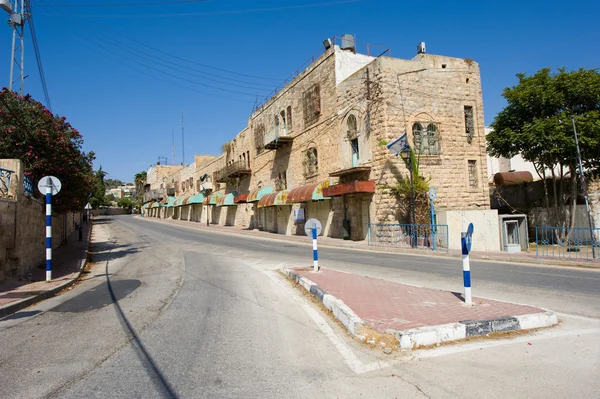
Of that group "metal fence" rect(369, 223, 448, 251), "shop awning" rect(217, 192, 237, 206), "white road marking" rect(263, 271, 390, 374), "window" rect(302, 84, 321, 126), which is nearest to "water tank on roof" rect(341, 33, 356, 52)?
"window" rect(302, 84, 321, 126)

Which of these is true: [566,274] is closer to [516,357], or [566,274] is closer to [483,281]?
[483,281]

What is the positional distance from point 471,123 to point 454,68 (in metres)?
3.52

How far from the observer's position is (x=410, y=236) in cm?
2009

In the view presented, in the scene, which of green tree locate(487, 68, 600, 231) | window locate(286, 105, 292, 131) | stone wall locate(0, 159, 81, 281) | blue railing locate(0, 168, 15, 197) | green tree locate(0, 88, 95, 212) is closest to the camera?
stone wall locate(0, 159, 81, 281)

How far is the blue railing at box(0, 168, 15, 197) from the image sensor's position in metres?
9.71

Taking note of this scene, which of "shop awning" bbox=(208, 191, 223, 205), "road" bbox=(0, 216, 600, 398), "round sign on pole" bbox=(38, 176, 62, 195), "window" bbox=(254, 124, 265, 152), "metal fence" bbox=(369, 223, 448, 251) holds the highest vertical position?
"window" bbox=(254, 124, 265, 152)

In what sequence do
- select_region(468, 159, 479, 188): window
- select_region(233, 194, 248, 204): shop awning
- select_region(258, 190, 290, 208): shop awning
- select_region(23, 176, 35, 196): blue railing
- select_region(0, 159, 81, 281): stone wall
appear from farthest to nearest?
select_region(233, 194, 248, 204): shop awning < select_region(258, 190, 290, 208): shop awning < select_region(468, 159, 479, 188): window < select_region(23, 176, 35, 196): blue railing < select_region(0, 159, 81, 281): stone wall

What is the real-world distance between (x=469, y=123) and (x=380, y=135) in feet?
20.9

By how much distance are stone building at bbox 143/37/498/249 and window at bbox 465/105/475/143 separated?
2.2 inches

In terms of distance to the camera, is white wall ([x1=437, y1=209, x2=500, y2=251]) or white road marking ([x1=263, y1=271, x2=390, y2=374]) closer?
white road marking ([x1=263, y1=271, x2=390, y2=374])

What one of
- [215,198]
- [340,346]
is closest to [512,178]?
[340,346]

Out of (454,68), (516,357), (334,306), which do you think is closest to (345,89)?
(454,68)

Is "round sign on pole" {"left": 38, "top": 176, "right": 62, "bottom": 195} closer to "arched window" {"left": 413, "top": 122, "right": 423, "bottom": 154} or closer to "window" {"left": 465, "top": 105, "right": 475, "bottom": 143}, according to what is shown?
"arched window" {"left": 413, "top": 122, "right": 423, "bottom": 154}

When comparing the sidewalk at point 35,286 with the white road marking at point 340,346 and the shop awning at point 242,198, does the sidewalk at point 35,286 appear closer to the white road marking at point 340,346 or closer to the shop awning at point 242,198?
the white road marking at point 340,346
